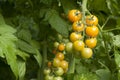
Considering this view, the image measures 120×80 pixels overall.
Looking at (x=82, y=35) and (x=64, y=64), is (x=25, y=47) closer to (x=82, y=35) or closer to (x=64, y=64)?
(x=64, y=64)

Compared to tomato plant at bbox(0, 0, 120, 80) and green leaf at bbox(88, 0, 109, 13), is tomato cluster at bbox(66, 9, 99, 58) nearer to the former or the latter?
tomato plant at bbox(0, 0, 120, 80)

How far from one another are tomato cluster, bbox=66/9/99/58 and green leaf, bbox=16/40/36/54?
234mm

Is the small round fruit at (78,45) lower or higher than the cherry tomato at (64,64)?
higher

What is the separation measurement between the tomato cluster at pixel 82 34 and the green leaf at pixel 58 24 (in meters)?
0.16

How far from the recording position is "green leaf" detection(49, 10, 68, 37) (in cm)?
121

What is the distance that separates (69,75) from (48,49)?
31 cm

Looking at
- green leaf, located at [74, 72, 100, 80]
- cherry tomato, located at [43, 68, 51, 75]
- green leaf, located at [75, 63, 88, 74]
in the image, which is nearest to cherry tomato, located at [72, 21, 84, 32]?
green leaf, located at [74, 72, 100, 80]

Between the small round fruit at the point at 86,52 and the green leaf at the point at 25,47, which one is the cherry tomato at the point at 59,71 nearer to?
the green leaf at the point at 25,47

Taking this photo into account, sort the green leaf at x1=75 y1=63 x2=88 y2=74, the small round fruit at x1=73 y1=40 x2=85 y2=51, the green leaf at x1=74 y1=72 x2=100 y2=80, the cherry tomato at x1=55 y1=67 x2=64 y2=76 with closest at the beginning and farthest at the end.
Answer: the small round fruit at x1=73 y1=40 x2=85 y2=51 → the green leaf at x1=74 y1=72 x2=100 y2=80 → the cherry tomato at x1=55 y1=67 x2=64 y2=76 → the green leaf at x1=75 y1=63 x2=88 y2=74

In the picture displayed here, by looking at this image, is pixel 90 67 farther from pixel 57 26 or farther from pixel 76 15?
pixel 76 15

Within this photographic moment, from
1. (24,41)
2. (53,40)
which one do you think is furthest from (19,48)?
(53,40)

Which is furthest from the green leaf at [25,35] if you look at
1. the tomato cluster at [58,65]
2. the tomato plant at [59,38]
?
the tomato cluster at [58,65]

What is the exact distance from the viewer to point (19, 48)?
1.21 meters

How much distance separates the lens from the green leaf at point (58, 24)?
1.21 m
